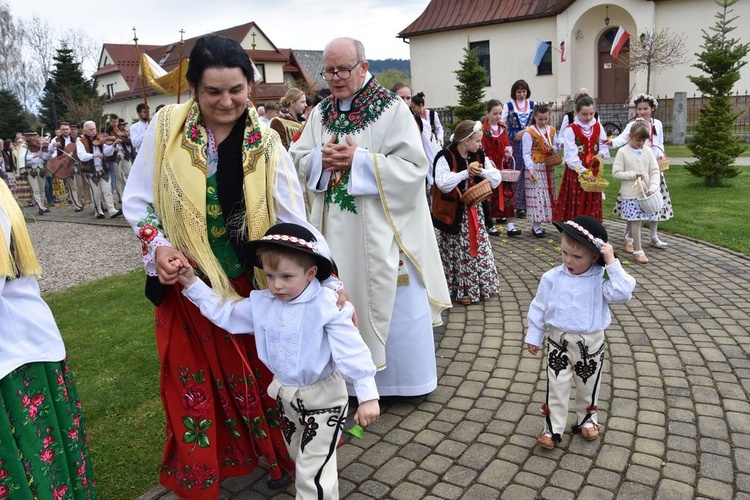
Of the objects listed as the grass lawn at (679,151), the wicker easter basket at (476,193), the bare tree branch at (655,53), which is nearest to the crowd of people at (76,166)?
the wicker easter basket at (476,193)

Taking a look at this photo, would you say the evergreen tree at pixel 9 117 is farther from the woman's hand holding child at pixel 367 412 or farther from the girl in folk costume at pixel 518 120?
the woman's hand holding child at pixel 367 412

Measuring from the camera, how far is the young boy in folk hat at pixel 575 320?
3285 mm

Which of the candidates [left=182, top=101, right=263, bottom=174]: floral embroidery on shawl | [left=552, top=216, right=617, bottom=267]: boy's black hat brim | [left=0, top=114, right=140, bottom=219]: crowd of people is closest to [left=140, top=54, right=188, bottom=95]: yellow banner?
[left=0, top=114, right=140, bottom=219]: crowd of people

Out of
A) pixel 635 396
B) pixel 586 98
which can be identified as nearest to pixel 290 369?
pixel 635 396

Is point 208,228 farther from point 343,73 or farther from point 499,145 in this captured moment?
point 499,145

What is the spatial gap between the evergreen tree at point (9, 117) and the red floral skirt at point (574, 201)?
35.5 meters

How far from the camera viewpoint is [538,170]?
9.05m

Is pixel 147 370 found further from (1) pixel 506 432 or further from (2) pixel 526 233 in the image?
(2) pixel 526 233

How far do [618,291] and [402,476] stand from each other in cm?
148

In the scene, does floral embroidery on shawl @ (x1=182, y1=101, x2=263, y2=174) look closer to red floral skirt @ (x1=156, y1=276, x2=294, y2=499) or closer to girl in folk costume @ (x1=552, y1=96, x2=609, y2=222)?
red floral skirt @ (x1=156, y1=276, x2=294, y2=499)

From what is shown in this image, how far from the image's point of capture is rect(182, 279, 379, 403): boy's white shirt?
2619mm

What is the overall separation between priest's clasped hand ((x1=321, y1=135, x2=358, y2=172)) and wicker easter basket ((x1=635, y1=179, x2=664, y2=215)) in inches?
191

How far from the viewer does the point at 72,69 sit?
130ft

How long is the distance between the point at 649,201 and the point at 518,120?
3.37 metres
